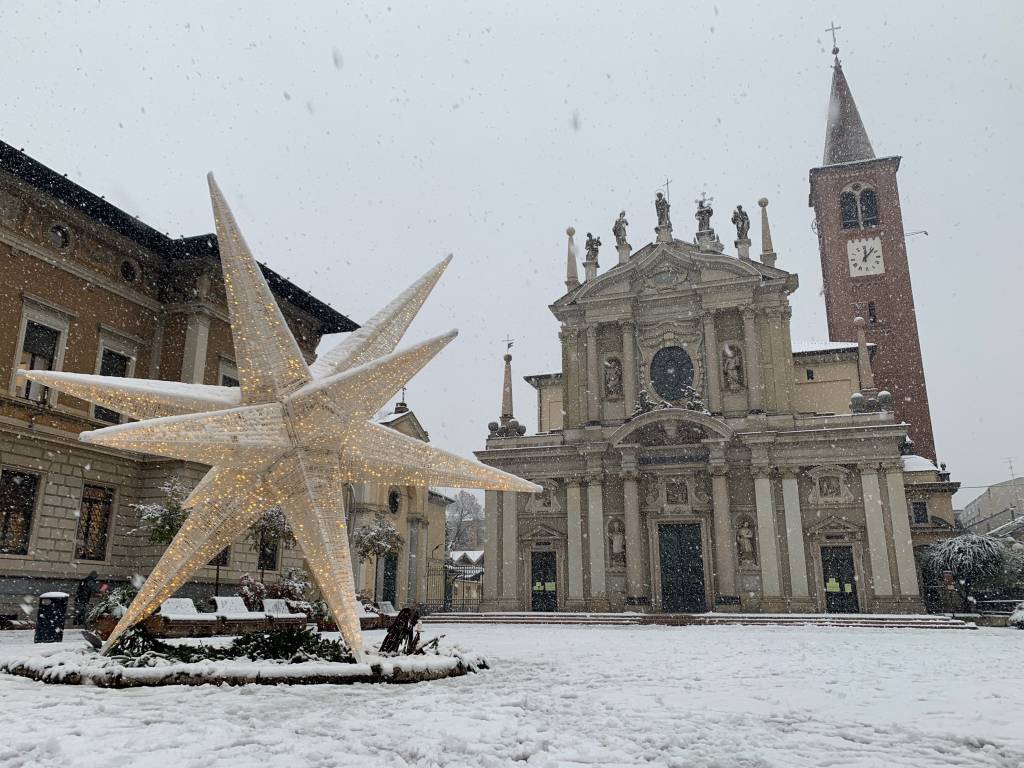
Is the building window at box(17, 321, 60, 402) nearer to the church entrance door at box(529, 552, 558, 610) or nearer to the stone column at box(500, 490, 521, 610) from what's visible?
the stone column at box(500, 490, 521, 610)

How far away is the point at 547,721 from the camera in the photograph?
619 cm

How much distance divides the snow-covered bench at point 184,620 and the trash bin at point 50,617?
1568mm

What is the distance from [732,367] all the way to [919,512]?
39.3 feet

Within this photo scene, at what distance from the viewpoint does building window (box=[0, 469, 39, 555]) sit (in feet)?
56.6

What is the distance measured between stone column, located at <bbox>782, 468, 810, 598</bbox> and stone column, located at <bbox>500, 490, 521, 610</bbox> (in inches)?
453

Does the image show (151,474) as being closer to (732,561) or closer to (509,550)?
(509,550)

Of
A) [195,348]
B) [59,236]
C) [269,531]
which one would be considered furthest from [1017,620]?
[59,236]

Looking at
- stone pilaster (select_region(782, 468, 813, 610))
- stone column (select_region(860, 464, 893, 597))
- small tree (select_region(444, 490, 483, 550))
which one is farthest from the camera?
small tree (select_region(444, 490, 483, 550))

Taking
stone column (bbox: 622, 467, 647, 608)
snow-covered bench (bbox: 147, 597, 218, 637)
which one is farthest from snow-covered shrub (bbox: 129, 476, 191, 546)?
stone column (bbox: 622, 467, 647, 608)

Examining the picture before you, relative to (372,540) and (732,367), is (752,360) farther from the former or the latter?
(372,540)

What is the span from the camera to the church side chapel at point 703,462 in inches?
1163

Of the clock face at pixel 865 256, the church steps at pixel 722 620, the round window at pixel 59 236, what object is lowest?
the church steps at pixel 722 620

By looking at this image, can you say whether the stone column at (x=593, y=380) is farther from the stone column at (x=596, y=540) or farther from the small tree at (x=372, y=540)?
the small tree at (x=372, y=540)

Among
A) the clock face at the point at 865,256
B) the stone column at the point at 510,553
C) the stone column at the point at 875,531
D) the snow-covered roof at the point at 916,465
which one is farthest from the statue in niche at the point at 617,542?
the clock face at the point at 865,256
